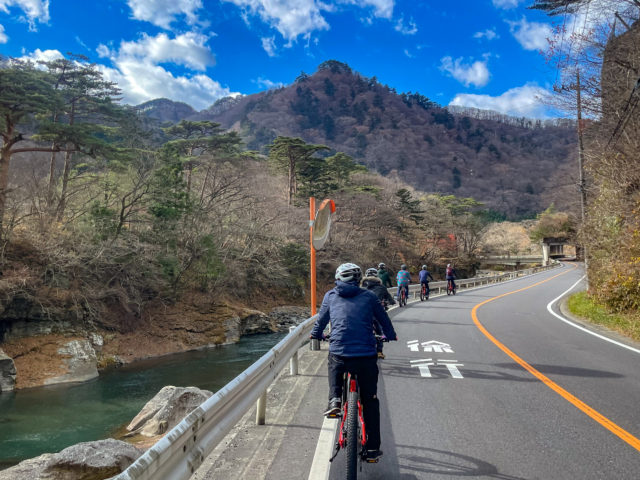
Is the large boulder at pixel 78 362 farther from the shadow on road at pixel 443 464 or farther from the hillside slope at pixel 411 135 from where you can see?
the hillside slope at pixel 411 135

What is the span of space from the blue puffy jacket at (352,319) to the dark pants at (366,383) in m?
0.07

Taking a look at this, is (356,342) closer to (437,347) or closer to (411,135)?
(437,347)

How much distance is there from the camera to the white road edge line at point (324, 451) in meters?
3.52

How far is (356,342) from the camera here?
3.84m

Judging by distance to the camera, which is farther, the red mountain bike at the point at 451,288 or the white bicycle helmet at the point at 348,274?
the red mountain bike at the point at 451,288

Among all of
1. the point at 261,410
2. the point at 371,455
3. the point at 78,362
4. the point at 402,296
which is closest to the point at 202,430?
the point at 371,455

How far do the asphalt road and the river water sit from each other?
287 inches

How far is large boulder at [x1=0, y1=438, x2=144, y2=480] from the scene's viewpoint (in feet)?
16.0

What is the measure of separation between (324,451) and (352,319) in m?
1.26

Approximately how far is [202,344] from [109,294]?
515 cm

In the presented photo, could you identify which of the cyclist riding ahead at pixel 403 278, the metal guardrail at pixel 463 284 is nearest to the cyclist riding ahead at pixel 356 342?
the cyclist riding ahead at pixel 403 278

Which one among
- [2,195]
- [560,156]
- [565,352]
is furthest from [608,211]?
[560,156]

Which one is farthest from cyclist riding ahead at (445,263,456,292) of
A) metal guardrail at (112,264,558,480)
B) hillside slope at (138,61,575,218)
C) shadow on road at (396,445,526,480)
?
hillside slope at (138,61,575,218)

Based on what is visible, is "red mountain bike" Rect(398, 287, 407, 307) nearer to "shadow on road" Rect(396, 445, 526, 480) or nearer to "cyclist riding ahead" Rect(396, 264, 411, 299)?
"cyclist riding ahead" Rect(396, 264, 411, 299)
